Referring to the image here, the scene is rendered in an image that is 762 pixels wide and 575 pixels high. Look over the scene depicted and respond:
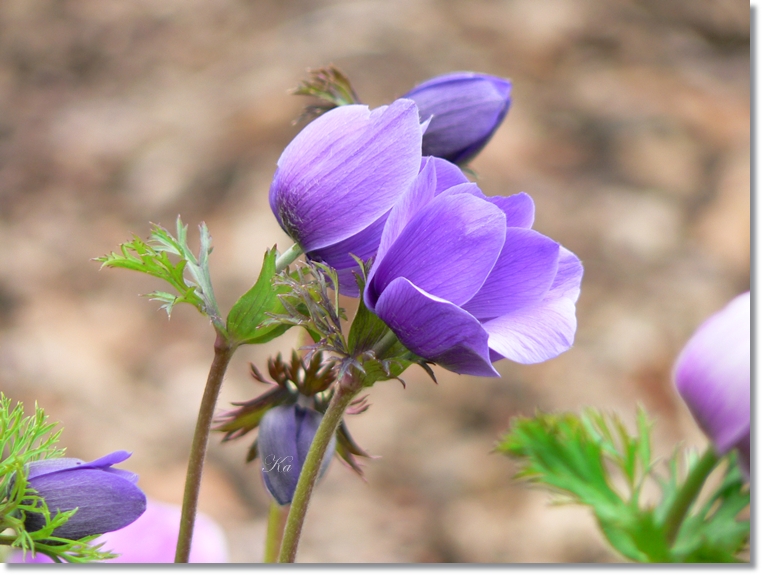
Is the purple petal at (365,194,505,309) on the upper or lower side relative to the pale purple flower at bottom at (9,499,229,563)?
upper

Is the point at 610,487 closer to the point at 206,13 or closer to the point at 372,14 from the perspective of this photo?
the point at 372,14

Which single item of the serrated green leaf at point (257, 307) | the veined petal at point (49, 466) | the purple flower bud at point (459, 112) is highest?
the purple flower bud at point (459, 112)

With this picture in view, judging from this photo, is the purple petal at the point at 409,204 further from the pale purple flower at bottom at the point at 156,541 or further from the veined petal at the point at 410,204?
the pale purple flower at bottom at the point at 156,541

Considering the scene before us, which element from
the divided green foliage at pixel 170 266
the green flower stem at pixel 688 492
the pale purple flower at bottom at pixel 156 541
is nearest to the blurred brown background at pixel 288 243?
the pale purple flower at bottom at pixel 156 541

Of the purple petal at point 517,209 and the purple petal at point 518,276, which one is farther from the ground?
the purple petal at point 517,209

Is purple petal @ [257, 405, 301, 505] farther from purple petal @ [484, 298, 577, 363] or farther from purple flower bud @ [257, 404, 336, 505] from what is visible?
purple petal @ [484, 298, 577, 363]

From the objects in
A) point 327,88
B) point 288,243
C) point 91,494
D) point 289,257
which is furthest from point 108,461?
point 288,243

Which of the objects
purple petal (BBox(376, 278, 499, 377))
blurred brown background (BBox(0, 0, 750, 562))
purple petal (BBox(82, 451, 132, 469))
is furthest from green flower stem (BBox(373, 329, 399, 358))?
blurred brown background (BBox(0, 0, 750, 562))

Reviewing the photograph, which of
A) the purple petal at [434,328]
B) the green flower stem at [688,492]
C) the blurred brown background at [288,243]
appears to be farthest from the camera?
the blurred brown background at [288,243]
